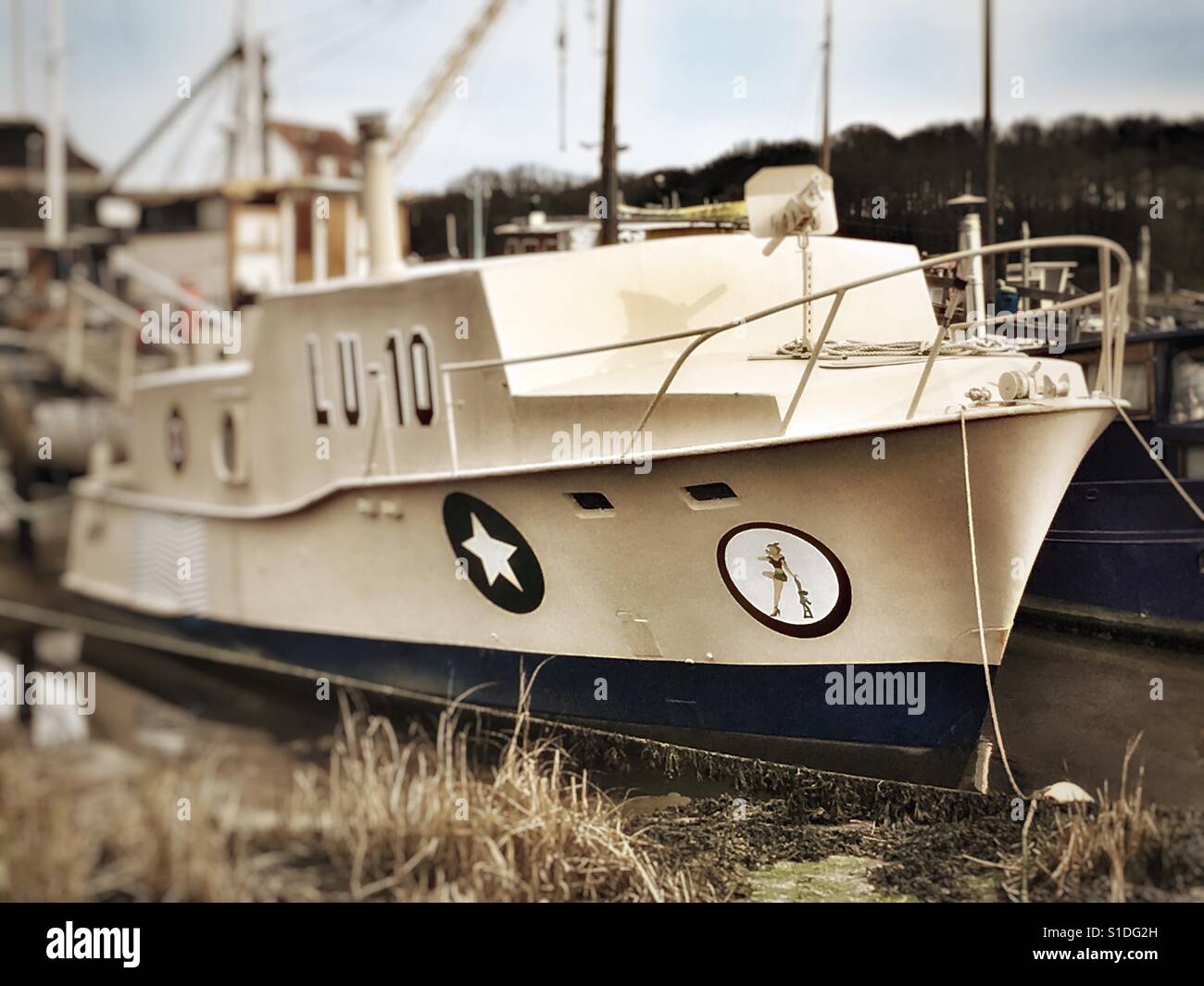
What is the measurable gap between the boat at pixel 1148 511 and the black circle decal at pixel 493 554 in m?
1.36

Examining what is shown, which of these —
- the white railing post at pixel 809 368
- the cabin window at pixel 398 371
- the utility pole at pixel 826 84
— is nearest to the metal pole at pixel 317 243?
the cabin window at pixel 398 371

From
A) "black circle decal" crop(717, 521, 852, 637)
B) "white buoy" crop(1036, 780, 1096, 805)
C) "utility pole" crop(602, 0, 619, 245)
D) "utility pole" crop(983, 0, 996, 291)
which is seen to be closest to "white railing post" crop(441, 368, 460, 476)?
"utility pole" crop(602, 0, 619, 245)

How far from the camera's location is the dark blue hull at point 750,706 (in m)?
3.13

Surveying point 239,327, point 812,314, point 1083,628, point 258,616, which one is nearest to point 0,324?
point 239,327

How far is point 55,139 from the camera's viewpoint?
3562mm

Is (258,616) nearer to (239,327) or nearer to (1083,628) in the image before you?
(239,327)

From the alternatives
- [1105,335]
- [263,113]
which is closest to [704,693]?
[1105,335]

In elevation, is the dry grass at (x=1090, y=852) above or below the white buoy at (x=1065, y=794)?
below

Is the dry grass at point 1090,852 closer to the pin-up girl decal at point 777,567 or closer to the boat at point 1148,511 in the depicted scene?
the boat at point 1148,511

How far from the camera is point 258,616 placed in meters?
4.01

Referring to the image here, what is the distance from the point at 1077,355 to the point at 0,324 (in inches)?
112

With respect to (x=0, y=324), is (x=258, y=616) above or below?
below

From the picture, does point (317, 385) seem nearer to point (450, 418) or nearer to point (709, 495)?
point (450, 418)

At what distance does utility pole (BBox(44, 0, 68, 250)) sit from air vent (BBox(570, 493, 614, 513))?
5.37 ft
